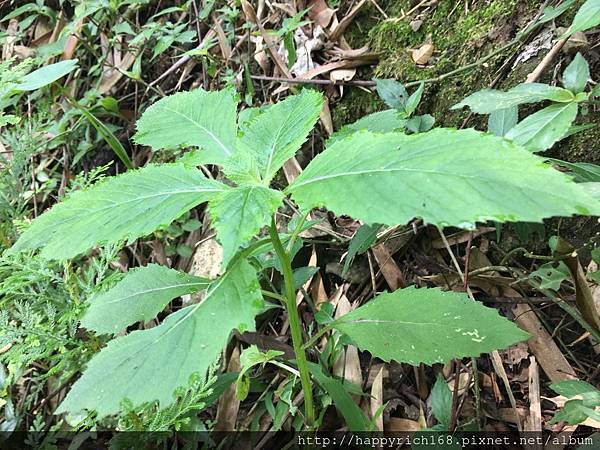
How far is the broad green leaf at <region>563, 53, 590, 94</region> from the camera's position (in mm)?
1135

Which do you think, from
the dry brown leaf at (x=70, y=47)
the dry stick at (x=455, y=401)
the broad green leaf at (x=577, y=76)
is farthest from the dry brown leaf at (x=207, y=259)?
the dry brown leaf at (x=70, y=47)

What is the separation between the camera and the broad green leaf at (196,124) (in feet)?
3.56

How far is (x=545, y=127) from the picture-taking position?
1073 millimetres

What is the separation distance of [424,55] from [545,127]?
2.73 feet

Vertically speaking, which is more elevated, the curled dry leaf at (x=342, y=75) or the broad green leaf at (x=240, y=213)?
the broad green leaf at (x=240, y=213)

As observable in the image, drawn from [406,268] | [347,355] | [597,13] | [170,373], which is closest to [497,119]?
[597,13]

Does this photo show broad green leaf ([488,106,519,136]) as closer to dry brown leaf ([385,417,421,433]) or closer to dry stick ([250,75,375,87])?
dry stick ([250,75,375,87])

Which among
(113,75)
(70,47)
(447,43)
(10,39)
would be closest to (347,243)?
(447,43)

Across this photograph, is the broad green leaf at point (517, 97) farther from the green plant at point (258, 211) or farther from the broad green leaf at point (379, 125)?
the broad green leaf at point (379, 125)

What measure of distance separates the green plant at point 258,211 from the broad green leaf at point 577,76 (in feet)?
0.13

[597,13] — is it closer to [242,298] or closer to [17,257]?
[242,298]

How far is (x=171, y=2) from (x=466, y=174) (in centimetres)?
261

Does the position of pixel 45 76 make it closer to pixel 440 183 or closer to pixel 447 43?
pixel 447 43

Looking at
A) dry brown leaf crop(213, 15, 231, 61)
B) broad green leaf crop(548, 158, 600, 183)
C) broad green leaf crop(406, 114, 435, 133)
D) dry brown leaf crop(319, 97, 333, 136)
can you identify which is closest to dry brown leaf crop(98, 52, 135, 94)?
dry brown leaf crop(213, 15, 231, 61)
